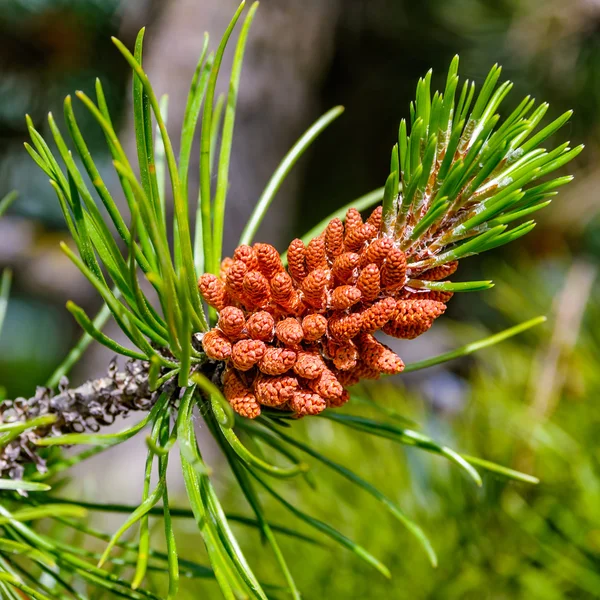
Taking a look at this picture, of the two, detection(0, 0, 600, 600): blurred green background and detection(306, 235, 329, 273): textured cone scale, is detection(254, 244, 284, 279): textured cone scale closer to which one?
detection(306, 235, 329, 273): textured cone scale

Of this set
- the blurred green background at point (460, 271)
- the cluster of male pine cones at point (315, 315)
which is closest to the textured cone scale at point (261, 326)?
the cluster of male pine cones at point (315, 315)

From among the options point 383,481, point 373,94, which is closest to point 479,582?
point 383,481

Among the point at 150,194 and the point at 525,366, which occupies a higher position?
the point at 150,194

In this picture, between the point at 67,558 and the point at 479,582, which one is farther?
the point at 479,582

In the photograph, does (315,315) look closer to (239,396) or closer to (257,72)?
(239,396)

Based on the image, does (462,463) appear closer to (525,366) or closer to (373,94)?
(525,366)

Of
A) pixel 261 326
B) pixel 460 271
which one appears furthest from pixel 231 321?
pixel 460 271

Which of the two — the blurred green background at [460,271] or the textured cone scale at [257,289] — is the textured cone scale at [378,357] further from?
the blurred green background at [460,271]
